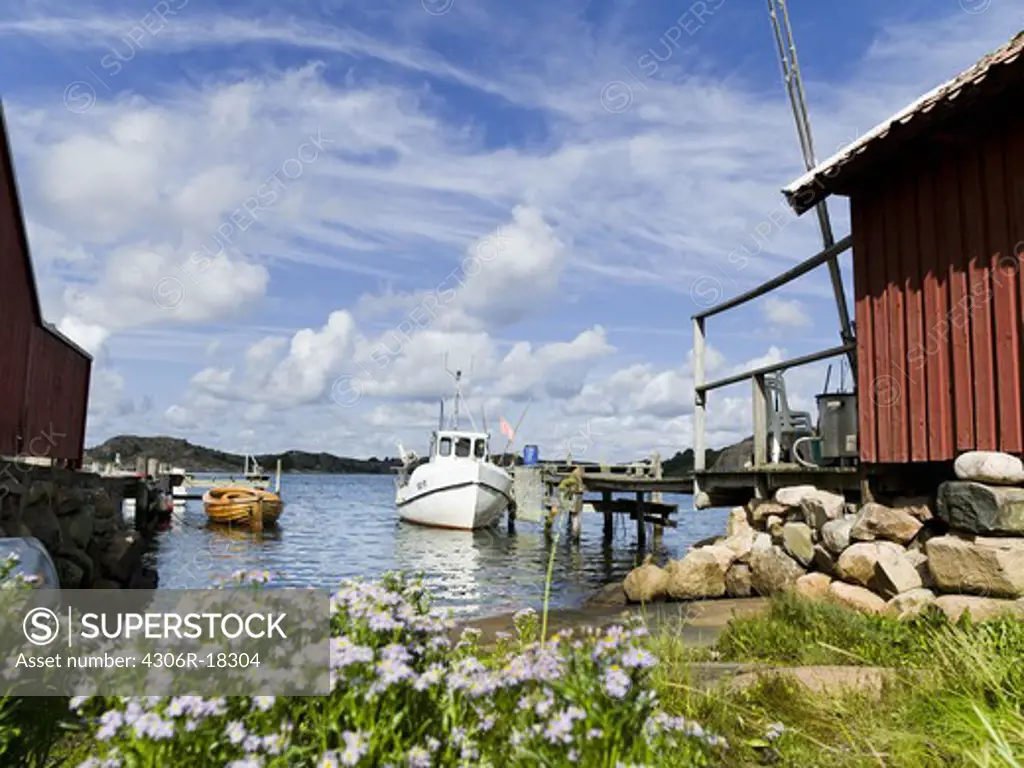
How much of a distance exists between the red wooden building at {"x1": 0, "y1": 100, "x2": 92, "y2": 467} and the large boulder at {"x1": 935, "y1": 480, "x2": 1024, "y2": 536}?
1458 cm

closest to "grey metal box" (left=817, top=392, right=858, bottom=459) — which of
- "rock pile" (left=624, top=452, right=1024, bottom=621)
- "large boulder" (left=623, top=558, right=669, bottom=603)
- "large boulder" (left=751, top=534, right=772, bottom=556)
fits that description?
"rock pile" (left=624, top=452, right=1024, bottom=621)

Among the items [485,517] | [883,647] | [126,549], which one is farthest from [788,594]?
[485,517]

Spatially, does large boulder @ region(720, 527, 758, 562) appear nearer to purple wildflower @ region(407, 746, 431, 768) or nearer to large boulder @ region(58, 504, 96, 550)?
purple wildflower @ region(407, 746, 431, 768)

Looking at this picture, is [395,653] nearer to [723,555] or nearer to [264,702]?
[264,702]

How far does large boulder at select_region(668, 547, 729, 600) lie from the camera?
1016 centimetres

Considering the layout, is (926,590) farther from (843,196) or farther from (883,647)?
(843,196)

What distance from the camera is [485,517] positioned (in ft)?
104

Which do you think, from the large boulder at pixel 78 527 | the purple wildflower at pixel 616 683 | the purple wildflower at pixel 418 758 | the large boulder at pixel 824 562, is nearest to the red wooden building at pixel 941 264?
the large boulder at pixel 824 562

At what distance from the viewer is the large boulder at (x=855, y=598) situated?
762 centimetres

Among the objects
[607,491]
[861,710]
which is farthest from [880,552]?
[607,491]

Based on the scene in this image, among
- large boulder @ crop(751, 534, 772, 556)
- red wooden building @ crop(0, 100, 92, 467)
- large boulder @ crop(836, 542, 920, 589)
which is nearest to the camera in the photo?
large boulder @ crop(836, 542, 920, 589)

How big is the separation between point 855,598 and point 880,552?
492 millimetres

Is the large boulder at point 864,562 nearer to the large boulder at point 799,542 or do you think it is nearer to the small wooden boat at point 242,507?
the large boulder at point 799,542

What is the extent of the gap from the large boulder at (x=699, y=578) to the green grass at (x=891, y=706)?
13.6ft
